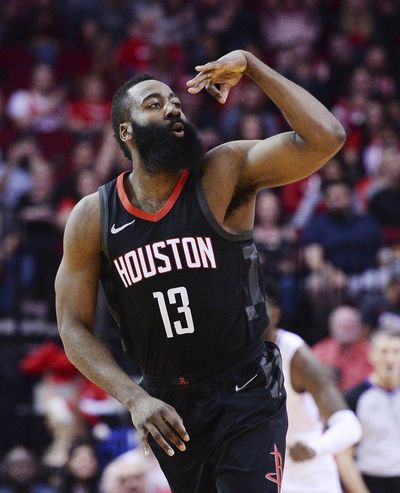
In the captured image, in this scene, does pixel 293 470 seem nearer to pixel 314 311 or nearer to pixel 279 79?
pixel 279 79

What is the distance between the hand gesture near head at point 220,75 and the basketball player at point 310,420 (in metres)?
1.99

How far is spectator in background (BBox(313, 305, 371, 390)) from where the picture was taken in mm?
9188

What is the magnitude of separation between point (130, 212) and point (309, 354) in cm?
188

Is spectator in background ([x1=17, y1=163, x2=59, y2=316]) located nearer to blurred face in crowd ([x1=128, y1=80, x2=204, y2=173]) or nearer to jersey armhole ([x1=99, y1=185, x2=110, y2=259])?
jersey armhole ([x1=99, y1=185, x2=110, y2=259])

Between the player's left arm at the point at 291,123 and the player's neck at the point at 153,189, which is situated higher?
the player's left arm at the point at 291,123

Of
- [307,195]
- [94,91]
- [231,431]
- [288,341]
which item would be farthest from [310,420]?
[94,91]

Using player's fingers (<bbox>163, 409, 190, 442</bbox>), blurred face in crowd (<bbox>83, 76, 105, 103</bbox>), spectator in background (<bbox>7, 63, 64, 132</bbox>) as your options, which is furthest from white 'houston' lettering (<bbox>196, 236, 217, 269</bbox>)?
blurred face in crowd (<bbox>83, 76, 105, 103</bbox>)

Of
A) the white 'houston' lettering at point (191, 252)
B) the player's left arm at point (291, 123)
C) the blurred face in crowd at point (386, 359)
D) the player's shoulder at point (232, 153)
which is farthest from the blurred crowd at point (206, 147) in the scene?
the player's left arm at point (291, 123)

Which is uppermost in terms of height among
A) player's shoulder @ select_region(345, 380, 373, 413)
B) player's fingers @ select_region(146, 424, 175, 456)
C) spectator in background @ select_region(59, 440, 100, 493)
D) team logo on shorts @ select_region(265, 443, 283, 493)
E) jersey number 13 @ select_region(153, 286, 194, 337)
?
jersey number 13 @ select_region(153, 286, 194, 337)

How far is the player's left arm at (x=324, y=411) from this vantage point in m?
5.85

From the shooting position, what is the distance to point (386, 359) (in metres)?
7.69

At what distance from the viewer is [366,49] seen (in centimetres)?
1390

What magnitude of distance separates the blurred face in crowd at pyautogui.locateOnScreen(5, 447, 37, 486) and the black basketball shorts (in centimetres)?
412

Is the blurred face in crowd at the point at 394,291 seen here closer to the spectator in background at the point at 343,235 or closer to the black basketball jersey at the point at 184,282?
the spectator in background at the point at 343,235
